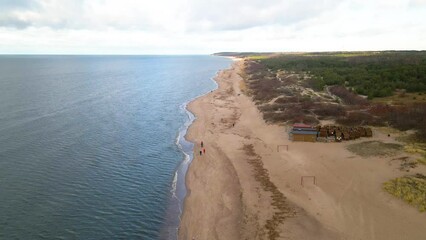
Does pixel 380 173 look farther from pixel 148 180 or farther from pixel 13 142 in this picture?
pixel 13 142

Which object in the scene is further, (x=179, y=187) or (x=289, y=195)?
(x=179, y=187)

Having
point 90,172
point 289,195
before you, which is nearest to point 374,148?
point 289,195

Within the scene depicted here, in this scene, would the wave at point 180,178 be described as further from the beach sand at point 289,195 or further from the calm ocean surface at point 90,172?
the beach sand at point 289,195

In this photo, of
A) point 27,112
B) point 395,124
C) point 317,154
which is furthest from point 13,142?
point 395,124

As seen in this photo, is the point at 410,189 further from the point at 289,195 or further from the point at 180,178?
the point at 180,178

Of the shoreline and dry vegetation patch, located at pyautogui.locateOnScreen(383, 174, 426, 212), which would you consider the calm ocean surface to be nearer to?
the shoreline
